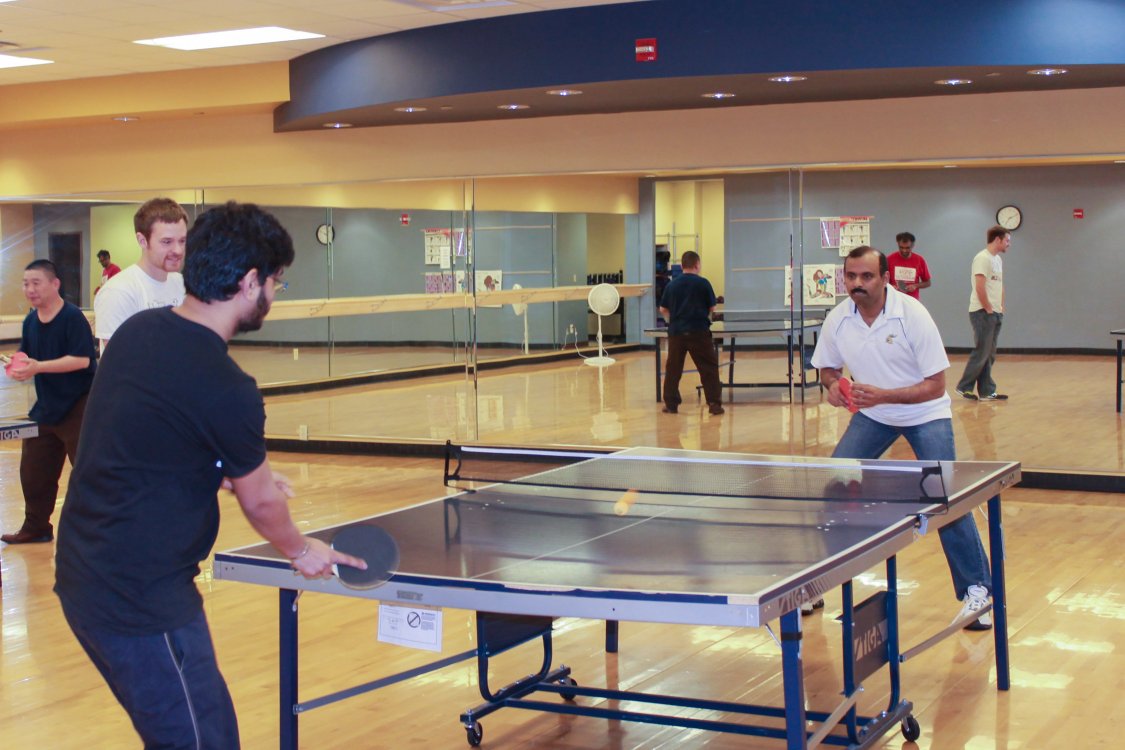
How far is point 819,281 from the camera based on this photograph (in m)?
9.16

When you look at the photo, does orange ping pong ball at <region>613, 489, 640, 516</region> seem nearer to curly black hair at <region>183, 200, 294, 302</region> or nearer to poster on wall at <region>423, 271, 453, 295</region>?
curly black hair at <region>183, 200, 294, 302</region>

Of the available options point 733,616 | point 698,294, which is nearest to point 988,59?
point 698,294

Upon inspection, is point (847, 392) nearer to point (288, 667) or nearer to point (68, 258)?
point (288, 667)

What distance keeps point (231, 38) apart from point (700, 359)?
4.42 metres

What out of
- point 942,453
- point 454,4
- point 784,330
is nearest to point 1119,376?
point 784,330

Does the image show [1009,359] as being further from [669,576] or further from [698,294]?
[669,576]

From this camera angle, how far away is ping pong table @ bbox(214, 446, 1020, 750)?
292 centimetres

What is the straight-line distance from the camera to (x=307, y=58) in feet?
31.5

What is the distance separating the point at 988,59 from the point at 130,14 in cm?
512

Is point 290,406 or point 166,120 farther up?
point 166,120

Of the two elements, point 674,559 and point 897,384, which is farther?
point 897,384

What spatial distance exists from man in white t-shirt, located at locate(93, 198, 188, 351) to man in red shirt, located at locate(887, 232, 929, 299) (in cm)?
633

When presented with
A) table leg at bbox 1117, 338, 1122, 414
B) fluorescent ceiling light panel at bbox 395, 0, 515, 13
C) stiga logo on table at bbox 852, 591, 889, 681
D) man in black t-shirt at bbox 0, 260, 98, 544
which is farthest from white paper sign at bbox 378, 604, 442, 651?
table leg at bbox 1117, 338, 1122, 414

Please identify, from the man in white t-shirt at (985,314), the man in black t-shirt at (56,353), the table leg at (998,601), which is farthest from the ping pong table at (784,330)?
the man in black t-shirt at (56,353)
